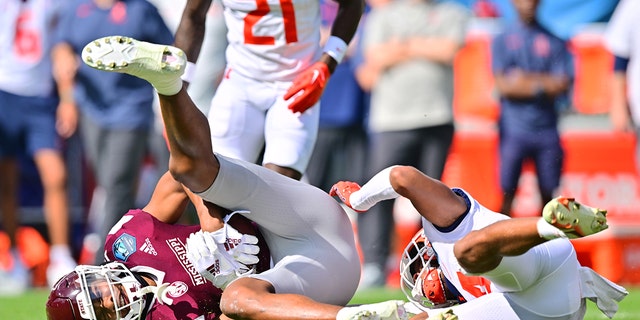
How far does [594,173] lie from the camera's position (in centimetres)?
849

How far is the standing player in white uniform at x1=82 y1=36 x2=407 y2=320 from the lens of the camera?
4.20m

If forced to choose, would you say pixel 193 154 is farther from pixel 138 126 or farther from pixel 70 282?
pixel 138 126

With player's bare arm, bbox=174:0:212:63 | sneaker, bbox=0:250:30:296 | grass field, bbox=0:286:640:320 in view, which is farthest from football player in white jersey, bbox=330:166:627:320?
sneaker, bbox=0:250:30:296

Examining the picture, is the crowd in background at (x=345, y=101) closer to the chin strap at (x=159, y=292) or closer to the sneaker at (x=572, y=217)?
the chin strap at (x=159, y=292)

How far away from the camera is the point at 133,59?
421cm

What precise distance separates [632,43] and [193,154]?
15.8ft

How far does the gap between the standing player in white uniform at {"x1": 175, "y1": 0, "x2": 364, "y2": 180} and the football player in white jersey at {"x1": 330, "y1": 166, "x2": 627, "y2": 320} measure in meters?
0.91

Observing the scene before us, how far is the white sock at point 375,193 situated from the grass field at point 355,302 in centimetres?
165

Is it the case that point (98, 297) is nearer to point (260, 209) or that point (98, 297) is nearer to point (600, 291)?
point (260, 209)

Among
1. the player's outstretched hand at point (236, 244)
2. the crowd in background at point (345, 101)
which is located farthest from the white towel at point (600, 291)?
the crowd in background at point (345, 101)

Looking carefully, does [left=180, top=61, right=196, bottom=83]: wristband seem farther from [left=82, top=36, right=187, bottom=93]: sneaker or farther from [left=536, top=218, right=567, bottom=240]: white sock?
[left=536, top=218, right=567, bottom=240]: white sock

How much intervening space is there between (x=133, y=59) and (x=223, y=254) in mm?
845

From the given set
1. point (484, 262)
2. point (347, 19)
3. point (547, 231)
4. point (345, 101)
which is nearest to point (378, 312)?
point (484, 262)

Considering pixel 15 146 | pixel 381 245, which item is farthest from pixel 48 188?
pixel 381 245
